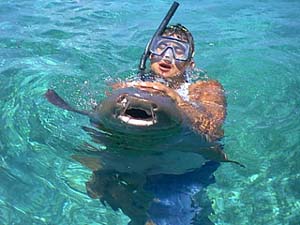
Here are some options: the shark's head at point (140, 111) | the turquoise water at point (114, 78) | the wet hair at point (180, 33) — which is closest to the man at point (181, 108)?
the wet hair at point (180, 33)

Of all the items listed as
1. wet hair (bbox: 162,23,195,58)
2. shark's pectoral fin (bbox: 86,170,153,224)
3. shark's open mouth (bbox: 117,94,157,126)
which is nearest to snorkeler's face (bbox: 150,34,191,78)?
wet hair (bbox: 162,23,195,58)

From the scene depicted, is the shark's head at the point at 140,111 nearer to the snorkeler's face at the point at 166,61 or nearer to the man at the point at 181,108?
the man at the point at 181,108

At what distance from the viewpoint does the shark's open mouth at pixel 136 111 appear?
11.1 feet

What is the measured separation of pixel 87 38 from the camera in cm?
762

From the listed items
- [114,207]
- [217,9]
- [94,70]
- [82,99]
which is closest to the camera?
[114,207]

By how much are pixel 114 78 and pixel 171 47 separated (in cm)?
153

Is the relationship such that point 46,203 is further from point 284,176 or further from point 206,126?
point 284,176

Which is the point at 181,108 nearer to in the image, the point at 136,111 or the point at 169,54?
the point at 136,111

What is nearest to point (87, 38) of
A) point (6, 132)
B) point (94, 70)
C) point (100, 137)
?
point (94, 70)

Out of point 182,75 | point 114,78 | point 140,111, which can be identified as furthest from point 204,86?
point 140,111

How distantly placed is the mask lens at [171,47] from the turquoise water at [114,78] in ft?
2.96

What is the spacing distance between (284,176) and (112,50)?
135 inches

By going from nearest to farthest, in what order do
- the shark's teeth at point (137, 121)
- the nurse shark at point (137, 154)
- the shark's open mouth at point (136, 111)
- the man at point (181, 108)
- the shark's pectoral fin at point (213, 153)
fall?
the shark's open mouth at point (136, 111)
the shark's teeth at point (137, 121)
the nurse shark at point (137, 154)
the man at point (181, 108)
the shark's pectoral fin at point (213, 153)

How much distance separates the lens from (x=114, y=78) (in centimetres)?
620
